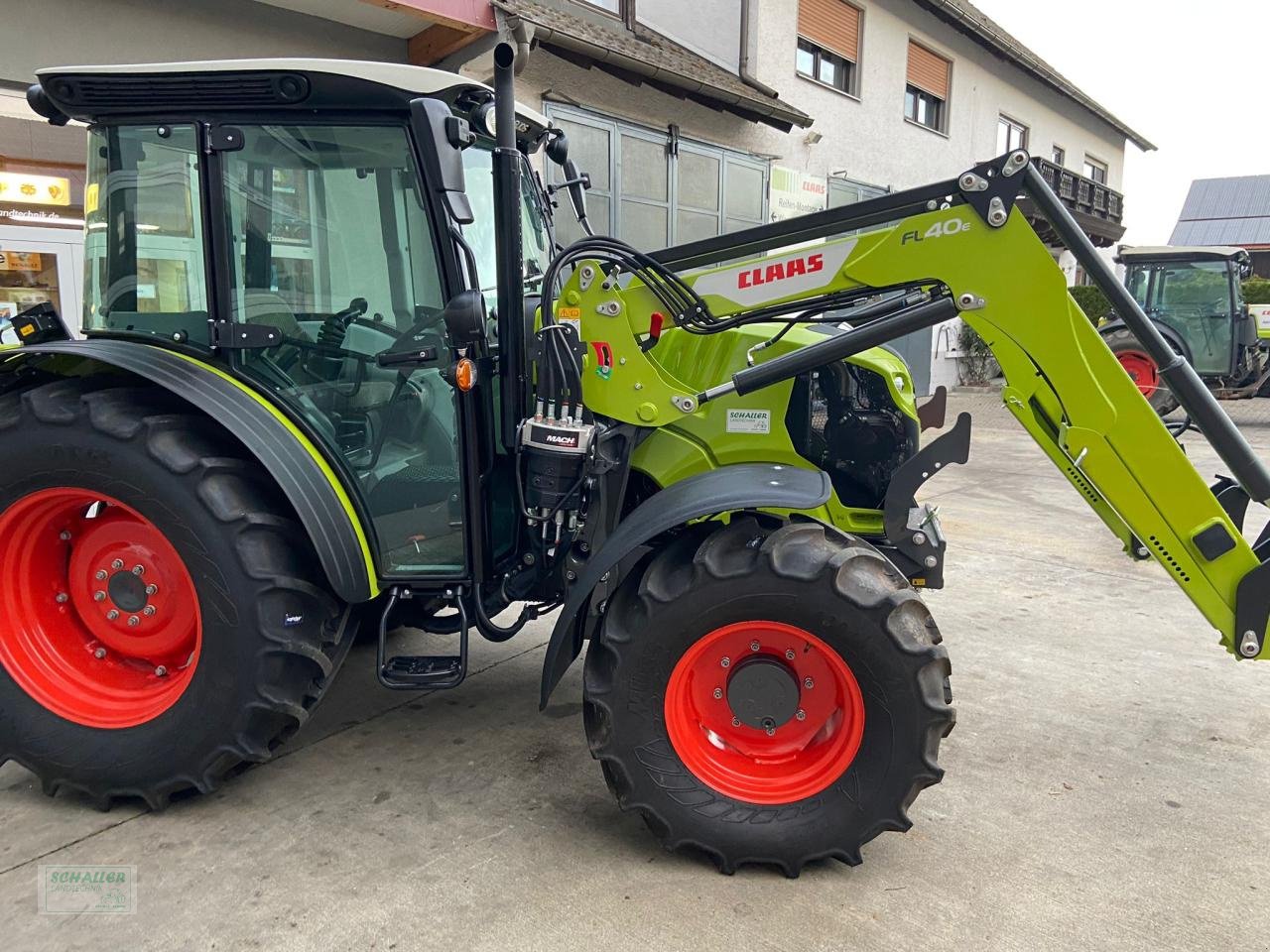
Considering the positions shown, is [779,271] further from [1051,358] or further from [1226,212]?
[1226,212]

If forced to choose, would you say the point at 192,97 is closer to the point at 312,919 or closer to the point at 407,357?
the point at 407,357

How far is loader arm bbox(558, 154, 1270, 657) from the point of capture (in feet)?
7.91

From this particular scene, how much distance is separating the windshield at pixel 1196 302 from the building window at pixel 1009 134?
5521 millimetres

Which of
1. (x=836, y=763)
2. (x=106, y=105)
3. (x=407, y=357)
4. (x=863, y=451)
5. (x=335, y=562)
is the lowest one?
(x=836, y=763)

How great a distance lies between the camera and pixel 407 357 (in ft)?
8.77

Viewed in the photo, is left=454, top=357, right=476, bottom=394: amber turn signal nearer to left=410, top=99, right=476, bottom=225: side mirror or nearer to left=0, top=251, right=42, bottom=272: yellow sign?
left=410, top=99, right=476, bottom=225: side mirror

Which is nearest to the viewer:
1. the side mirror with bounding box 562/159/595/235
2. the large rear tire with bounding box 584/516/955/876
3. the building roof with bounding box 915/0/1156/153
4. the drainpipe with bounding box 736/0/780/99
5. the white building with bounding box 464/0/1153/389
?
the large rear tire with bounding box 584/516/955/876

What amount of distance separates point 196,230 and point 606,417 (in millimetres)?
1352

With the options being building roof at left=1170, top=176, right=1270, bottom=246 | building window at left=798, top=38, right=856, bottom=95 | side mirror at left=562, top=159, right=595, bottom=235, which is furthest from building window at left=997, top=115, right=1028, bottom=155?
building roof at left=1170, top=176, right=1270, bottom=246

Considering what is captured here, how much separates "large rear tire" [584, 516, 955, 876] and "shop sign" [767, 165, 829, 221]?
10.1 metres

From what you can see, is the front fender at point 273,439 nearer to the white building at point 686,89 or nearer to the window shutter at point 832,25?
the white building at point 686,89

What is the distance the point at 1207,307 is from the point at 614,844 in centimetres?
1324

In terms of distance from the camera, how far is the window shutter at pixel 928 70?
14344mm

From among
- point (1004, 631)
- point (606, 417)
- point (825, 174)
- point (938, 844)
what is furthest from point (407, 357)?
point (825, 174)
